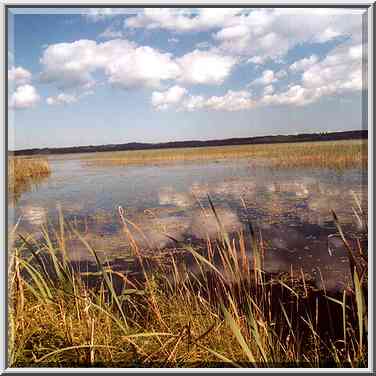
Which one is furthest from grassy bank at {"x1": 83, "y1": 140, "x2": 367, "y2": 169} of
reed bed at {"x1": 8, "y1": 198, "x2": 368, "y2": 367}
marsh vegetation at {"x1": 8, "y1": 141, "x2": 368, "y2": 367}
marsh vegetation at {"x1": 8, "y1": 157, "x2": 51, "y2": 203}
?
reed bed at {"x1": 8, "y1": 198, "x2": 368, "y2": 367}

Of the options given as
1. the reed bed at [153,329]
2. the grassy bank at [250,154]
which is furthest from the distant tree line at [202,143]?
the reed bed at [153,329]

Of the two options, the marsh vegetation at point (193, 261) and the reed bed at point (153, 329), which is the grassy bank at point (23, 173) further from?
the reed bed at point (153, 329)

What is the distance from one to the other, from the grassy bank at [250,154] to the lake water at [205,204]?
59mm

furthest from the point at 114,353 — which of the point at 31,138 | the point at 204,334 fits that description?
the point at 31,138

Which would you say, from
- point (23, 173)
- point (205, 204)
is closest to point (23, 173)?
point (23, 173)

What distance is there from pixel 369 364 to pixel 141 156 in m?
1.89

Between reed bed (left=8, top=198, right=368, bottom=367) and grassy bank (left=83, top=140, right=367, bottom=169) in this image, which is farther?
grassy bank (left=83, top=140, right=367, bottom=169)

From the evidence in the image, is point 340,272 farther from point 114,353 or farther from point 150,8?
point 150,8

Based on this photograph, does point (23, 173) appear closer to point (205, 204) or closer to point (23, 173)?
point (23, 173)

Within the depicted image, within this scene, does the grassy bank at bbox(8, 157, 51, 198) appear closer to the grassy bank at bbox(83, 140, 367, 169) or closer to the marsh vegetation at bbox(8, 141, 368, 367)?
the marsh vegetation at bbox(8, 141, 368, 367)

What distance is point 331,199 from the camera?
102 inches

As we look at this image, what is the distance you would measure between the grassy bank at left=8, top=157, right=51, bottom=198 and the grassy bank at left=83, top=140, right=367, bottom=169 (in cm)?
30

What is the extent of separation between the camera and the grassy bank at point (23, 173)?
229 centimetres

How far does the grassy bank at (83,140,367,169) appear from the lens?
102 inches
